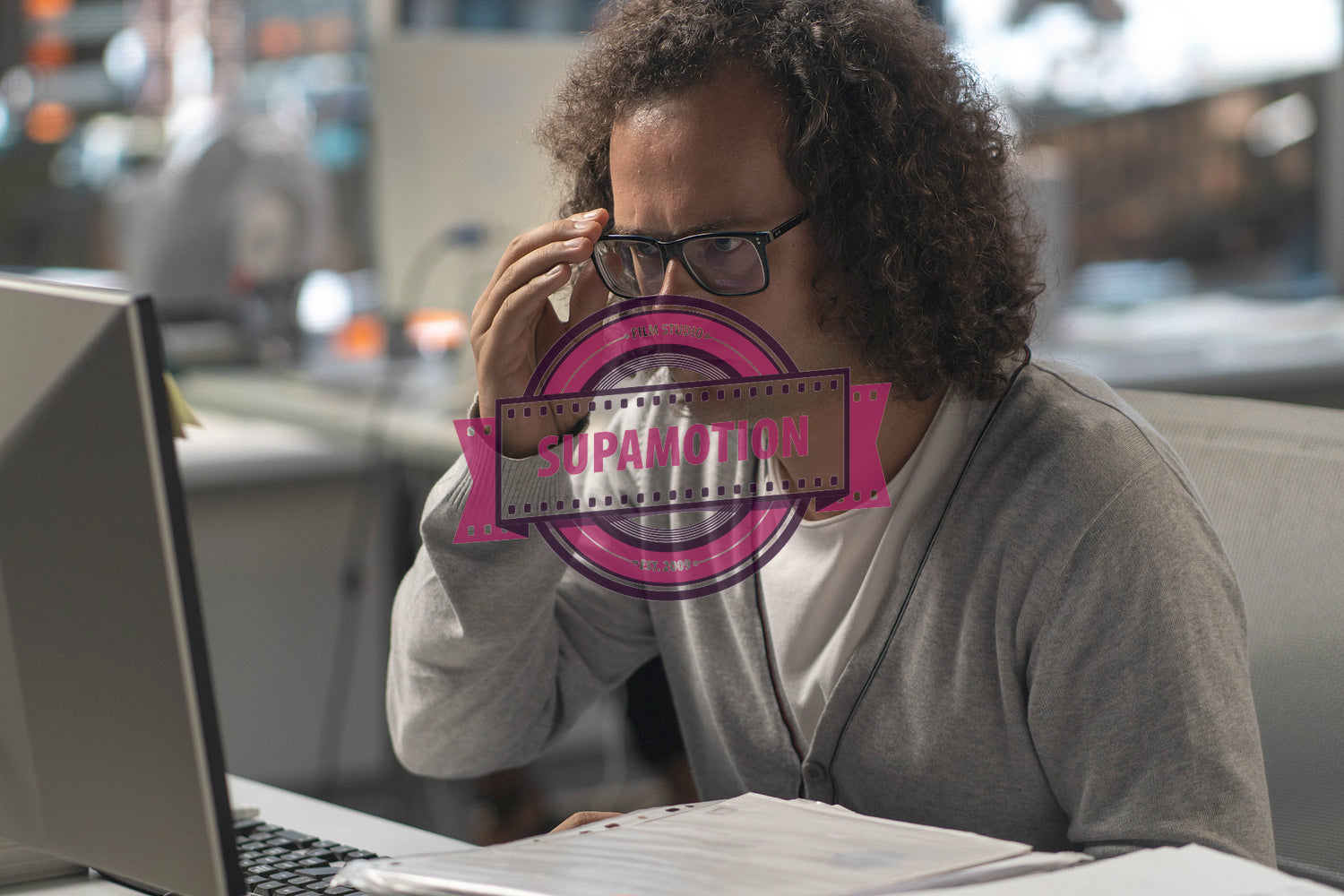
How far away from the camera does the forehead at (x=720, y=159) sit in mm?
792

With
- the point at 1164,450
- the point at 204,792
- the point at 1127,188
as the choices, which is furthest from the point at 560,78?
the point at 1127,188

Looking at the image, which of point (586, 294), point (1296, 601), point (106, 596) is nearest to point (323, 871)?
point (106, 596)

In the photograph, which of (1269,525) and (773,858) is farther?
(1269,525)

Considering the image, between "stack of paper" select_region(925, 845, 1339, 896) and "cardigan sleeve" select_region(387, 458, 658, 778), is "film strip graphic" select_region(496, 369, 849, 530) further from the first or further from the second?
"stack of paper" select_region(925, 845, 1339, 896)

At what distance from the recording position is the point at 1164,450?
2.73 ft

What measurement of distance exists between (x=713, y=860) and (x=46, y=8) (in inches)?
165

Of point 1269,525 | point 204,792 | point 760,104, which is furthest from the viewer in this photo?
point 1269,525

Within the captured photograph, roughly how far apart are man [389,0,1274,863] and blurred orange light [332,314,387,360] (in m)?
2.36

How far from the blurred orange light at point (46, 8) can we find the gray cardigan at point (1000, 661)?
3672mm

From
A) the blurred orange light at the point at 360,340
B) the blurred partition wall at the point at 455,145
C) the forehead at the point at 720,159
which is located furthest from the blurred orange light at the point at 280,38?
the forehead at the point at 720,159

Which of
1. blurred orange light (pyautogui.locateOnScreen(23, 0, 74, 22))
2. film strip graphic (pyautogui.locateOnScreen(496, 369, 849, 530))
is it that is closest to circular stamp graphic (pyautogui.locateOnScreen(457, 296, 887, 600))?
film strip graphic (pyautogui.locateOnScreen(496, 369, 849, 530))

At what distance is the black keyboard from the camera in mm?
748

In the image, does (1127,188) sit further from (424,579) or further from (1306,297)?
(424,579)

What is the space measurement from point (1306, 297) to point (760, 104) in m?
3.84
